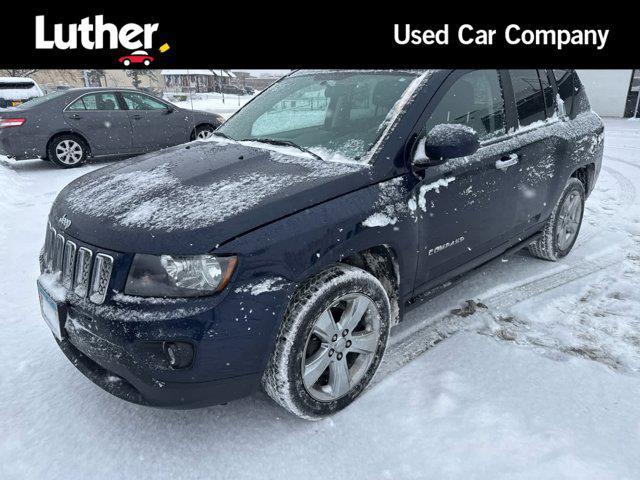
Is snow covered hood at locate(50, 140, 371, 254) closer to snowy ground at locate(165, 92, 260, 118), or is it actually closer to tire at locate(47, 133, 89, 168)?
tire at locate(47, 133, 89, 168)

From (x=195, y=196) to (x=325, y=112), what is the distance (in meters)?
1.23

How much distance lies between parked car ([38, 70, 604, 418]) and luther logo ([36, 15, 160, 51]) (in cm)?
1343

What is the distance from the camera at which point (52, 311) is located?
2.18 meters

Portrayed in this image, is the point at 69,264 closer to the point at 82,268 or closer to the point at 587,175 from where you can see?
the point at 82,268

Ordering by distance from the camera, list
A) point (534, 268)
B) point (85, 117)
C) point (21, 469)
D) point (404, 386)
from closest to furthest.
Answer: point (21, 469)
point (404, 386)
point (534, 268)
point (85, 117)

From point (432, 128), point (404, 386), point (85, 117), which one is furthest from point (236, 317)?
point (85, 117)

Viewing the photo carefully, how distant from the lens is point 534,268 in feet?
13.2

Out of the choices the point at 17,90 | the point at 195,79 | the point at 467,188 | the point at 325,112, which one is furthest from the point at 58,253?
the point at 195,79

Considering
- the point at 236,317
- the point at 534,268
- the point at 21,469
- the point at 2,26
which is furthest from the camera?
the point at 2,26

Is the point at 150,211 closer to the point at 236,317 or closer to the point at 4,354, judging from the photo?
the point at 236,317

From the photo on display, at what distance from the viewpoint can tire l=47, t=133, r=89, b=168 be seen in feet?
27.1

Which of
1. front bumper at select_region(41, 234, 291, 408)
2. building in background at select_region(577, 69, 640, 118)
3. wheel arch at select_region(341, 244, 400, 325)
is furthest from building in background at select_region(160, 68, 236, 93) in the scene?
front bumper at select_region(41, 234, 291, 408)

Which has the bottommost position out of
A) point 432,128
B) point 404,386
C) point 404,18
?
point 404,386

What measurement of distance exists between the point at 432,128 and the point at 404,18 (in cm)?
705
